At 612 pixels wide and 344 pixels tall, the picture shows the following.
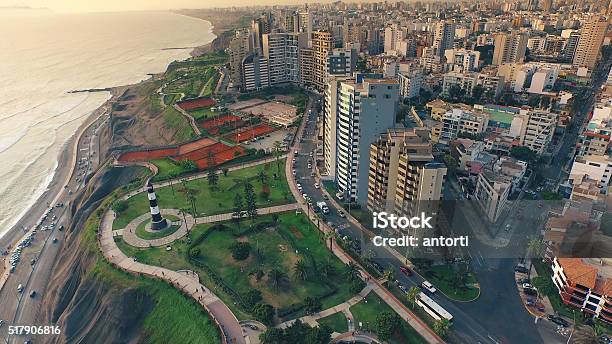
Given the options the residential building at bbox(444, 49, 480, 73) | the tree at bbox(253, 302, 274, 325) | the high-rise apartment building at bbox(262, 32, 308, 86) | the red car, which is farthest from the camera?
the residential building at bbox(444, 49, 480, 73)

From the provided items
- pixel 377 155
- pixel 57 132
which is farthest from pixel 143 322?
pixel 57 132

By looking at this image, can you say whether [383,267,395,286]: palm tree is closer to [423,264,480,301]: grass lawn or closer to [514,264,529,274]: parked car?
[423,264,480,301]: grass lawn

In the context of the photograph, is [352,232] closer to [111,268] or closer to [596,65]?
[111,268]

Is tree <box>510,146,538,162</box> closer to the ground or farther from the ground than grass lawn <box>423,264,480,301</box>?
farther from the ground

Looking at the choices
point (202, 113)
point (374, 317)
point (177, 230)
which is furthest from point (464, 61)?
point (374, 317)

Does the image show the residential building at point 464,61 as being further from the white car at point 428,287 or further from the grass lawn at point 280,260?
the white car at point 428,287

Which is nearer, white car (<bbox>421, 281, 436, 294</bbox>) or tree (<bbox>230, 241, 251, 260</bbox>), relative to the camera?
white car (<bbox>421, 281, 436, 294</bbox>)

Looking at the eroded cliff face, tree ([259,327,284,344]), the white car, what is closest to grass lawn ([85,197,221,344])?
the eroded cliff face

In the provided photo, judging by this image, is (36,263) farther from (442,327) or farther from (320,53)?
(320,53)
